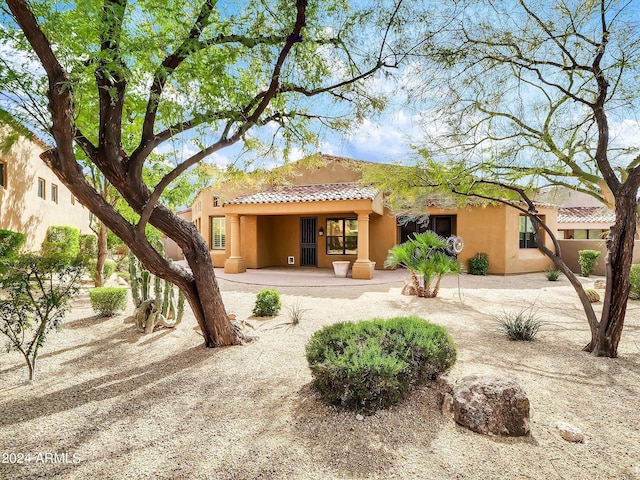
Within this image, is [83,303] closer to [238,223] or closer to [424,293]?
[238,223]

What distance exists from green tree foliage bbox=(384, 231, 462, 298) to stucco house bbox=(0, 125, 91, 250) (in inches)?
489

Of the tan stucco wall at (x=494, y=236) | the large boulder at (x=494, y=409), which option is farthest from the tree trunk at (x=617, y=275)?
the tan stucco wall at (x=494, y=236)

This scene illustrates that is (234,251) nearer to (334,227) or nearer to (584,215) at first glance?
(334,227)

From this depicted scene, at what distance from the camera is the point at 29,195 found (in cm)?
1302

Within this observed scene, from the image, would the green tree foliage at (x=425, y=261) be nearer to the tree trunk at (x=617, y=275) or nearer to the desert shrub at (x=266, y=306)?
the desert shrub at (x=266, y=306)

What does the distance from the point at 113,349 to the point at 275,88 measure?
185 inches

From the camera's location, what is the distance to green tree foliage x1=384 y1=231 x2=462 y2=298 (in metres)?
8.87

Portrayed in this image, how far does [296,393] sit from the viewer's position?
11.5 ft

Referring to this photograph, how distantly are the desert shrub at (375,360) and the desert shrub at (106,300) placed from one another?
5390mm

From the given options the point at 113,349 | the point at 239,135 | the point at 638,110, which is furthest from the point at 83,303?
the point at 638,110

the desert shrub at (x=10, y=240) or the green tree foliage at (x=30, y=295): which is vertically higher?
the desert shrub at (x=10, y=240)

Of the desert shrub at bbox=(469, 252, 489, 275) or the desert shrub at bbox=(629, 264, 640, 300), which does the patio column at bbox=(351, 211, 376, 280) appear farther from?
the desert shrub at bbox=(629, 264, 640, 300)

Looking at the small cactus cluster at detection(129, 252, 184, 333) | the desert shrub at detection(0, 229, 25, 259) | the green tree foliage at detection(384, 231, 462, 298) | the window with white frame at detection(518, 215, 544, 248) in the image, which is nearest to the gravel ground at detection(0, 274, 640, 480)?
the small cactus cluster at detection(129, 252, 184, 333)

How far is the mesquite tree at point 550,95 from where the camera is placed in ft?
14.5
